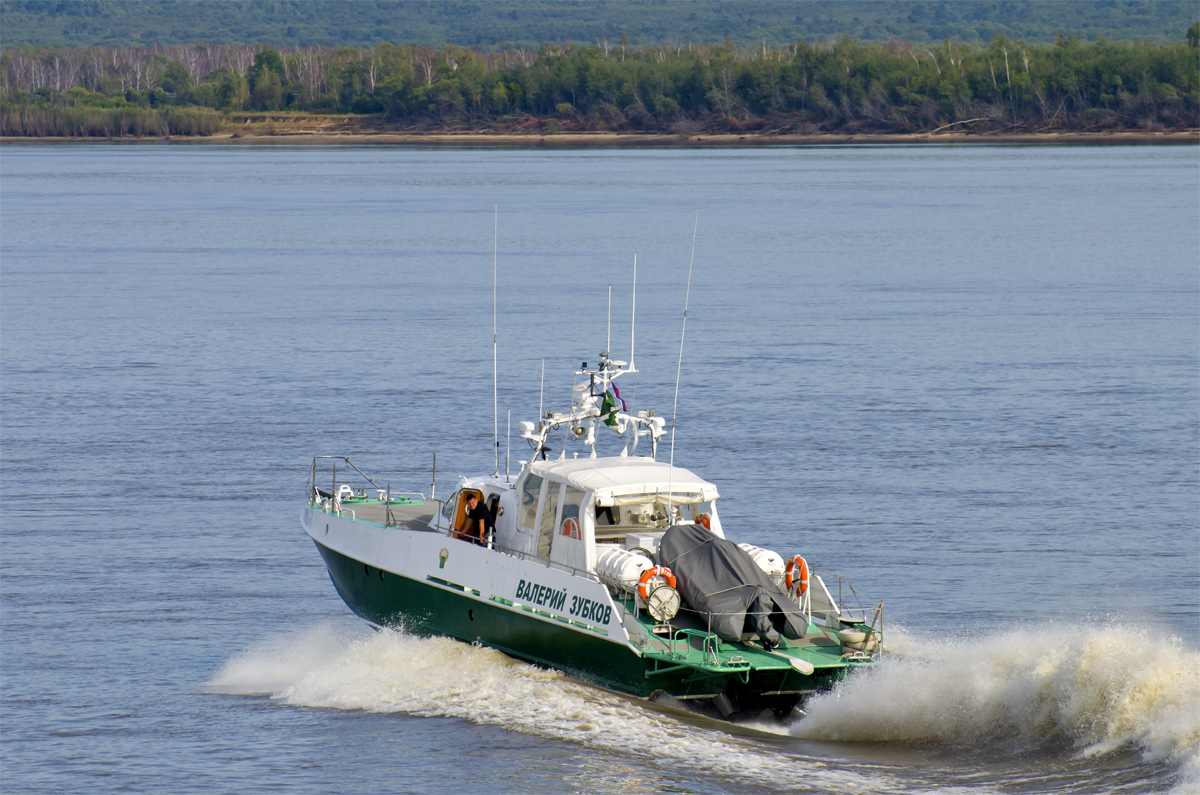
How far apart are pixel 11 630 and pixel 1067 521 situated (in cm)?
1551

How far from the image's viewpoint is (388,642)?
1903 cm

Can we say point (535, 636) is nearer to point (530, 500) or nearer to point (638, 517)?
point (530, 500)

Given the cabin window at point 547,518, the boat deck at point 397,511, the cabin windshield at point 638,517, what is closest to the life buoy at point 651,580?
the cabin windshield at point 638,517

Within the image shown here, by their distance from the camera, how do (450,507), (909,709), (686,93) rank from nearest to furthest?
1. (909,709)
2. (450,507)
3. (686,93)

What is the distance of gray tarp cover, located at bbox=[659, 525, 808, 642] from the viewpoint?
1625cm

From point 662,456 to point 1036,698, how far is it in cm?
1399

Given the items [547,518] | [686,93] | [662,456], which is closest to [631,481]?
[547,518]

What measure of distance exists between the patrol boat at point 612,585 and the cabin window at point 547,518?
2cm

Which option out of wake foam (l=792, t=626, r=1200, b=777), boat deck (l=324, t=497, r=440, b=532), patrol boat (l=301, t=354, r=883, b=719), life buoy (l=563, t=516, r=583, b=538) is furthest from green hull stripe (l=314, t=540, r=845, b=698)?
life buoy (l=563, t=516, r=583, b=538)

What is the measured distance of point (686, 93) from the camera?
6624 inches

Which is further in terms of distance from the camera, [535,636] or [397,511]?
[397,511]

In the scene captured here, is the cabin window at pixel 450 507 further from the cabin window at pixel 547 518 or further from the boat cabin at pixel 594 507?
the cabin window at pixel 547 518

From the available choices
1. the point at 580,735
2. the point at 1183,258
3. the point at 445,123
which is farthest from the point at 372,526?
the point at 445,123

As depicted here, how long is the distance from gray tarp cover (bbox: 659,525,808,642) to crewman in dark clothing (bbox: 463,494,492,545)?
258 cm
